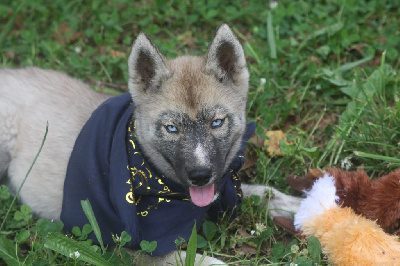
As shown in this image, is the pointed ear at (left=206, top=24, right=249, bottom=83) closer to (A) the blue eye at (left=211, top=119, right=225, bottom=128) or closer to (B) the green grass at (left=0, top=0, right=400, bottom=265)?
(A) the blue eye at (left=211, top=119, right=225, bottom=128)

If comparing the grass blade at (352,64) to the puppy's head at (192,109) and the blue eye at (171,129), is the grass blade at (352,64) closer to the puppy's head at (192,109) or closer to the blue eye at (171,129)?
the puppy's head at (192,109)

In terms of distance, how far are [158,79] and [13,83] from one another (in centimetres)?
158

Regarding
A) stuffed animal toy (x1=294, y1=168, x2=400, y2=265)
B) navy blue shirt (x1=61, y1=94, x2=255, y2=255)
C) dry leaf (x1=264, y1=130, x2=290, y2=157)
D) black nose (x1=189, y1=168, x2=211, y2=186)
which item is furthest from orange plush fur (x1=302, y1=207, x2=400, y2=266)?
dry leaf (x1=264, y1=130, x2=290, y2=157)

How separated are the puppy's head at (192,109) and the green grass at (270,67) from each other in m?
0.62

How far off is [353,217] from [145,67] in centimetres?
162

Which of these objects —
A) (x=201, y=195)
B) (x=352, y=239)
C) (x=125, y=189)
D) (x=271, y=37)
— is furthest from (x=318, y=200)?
(x=271, y=37)

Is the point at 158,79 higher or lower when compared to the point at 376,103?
higher

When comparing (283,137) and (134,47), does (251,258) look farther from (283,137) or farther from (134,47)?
(134,47)

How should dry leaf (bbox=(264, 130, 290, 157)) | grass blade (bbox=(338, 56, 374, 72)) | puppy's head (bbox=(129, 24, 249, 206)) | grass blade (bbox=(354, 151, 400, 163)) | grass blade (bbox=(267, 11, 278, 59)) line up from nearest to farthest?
puppy's head (bbox=(129, 24, 249, 206)), grass blade (bbox=(354, 151, 400, 163)), dry leaf (bbox=(264, 130, 290, 157)), grass blade (bbox=(338, 56, 374, 72)), grass blade (bbox=(267, 11, 278, 59))

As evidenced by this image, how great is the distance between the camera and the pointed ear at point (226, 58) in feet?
10.6

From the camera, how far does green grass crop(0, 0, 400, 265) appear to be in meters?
3.67

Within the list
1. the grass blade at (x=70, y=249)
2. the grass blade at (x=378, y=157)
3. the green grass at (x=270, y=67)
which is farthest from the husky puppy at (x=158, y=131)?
the grass blade at (x=378, y=157)

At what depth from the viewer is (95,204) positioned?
3541 mm

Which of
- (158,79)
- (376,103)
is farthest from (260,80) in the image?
(158,79)
